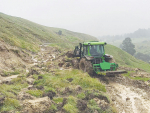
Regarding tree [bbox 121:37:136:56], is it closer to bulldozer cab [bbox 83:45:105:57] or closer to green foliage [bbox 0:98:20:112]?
bulldozer cab [bbox 83:45:105:57]

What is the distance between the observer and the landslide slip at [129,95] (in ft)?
20.7

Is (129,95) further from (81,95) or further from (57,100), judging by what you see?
(57,100)

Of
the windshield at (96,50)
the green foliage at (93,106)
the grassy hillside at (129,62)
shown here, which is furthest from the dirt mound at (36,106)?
the grassy hillside at (129,62)

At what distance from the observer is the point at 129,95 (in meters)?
7.73

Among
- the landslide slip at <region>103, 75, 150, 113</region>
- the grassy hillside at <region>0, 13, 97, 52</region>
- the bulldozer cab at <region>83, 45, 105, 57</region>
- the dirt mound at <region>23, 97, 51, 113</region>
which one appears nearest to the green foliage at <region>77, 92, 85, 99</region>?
the landslide slip at <region>103, 75, 150, 113</region>

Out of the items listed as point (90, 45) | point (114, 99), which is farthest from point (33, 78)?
point (90, 45)

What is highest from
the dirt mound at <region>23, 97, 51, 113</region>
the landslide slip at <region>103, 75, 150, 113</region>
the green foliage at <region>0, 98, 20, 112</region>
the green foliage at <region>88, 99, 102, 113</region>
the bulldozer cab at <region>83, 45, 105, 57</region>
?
the bulldozer cab at <region>83, 45, 105, 57</region>

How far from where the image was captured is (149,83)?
31.1ft

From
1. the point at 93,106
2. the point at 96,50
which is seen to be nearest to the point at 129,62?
the point at 96,50

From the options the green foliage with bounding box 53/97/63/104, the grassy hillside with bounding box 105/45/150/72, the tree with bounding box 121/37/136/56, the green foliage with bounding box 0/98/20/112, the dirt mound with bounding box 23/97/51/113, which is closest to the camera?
the green foliage with bounding box 0/98/20/112

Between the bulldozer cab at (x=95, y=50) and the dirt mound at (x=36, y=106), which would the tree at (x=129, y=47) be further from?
the dirt mound at (x=36, y=106)

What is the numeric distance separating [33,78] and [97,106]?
4691mm

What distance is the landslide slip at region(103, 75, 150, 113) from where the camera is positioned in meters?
6.30

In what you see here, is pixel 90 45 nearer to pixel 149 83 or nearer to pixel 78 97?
pixel 149 83
